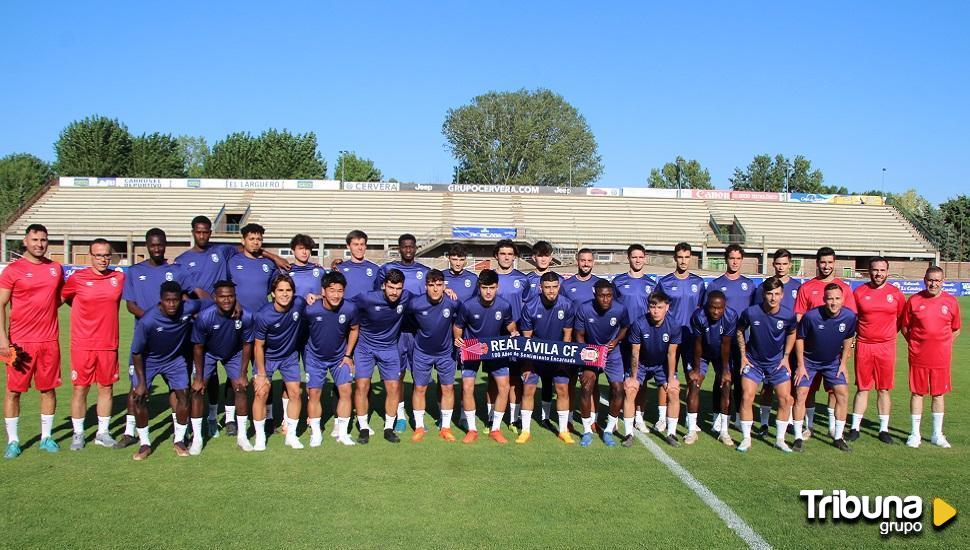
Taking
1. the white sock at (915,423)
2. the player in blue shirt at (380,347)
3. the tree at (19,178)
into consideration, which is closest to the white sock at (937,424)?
the white sock at (915,423)

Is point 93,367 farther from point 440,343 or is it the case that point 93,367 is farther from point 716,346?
point 716,346

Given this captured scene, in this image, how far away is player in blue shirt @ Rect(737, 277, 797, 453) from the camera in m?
7.21

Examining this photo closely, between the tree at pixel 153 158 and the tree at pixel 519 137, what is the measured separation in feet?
87.6

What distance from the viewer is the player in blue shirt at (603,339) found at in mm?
7449

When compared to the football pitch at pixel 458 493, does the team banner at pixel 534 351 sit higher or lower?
higher

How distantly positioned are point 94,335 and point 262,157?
61083 mm

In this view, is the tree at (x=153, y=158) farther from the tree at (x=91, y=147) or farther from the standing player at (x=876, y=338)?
the standing player at (x=876, y=338)

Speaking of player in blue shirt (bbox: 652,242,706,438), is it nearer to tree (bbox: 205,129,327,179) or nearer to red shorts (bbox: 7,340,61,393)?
red shorts (bbox: 7,340,61,393)

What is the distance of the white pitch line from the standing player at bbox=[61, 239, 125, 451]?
18.0 feet


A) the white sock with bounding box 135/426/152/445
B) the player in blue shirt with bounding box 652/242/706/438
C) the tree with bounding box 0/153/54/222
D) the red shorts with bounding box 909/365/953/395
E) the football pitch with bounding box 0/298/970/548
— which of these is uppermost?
the tree with bounding box 0/153/54/222

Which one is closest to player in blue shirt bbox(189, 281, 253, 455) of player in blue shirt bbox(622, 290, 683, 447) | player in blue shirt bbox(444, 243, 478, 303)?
player in blue shirt bbox(444, 243, 478, 303)

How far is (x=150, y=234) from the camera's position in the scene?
7508mm

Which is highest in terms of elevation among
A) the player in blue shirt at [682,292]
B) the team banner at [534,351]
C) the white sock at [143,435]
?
the player in blue shirt at [682,292]

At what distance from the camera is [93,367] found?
23.1 ft
